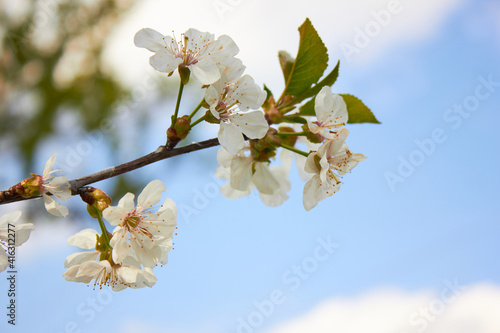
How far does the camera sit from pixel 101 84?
5.79 m

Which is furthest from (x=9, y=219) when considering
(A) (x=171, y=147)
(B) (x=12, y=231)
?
(A) (x=171, y=147)

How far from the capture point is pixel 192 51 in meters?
1.00

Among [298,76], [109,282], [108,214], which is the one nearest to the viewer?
[108,214]

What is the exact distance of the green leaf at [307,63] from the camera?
1.10 metres

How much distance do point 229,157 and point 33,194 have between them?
18.5 inches

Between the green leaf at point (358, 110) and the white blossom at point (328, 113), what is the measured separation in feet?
0.29

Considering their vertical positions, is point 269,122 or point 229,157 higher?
point 269,122

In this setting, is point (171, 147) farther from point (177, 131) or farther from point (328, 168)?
point (328, 168)

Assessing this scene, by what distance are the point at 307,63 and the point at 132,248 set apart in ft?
2.05

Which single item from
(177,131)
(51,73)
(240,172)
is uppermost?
(177,131)

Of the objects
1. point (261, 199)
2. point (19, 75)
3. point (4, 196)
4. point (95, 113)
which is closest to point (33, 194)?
point (4, 196)

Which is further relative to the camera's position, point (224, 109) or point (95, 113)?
point (95, 113)

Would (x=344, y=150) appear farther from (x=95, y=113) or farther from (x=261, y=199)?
(x=95, y=113)

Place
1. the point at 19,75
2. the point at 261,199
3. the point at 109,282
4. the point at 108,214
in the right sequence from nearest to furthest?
the point at 108,214
the point at 109,282
the point at 261,199
the point at 19,75
